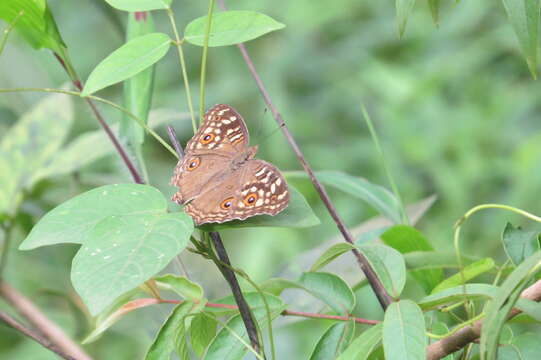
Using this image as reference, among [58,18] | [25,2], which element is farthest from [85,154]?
[58,18]

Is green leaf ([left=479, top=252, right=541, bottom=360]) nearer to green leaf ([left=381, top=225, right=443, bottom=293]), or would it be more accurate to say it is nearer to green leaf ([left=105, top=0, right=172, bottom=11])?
green leaf ([left=381, top=225, right=443, bottom=293])

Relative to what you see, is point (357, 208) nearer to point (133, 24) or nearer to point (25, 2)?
point (133, 24)

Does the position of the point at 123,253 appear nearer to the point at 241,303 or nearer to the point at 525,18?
the point at 241,303

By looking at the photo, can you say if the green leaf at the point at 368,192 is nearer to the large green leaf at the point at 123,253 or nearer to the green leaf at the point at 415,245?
the green leaf at the point at 415,245

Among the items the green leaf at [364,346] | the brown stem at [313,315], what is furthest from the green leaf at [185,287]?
the green leaf at [364,346]

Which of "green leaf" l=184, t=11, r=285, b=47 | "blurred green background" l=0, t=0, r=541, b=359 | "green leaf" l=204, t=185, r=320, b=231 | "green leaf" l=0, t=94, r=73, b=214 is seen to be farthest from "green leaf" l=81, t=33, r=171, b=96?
"blurred green background" l=0, t=0, r=541, b=359

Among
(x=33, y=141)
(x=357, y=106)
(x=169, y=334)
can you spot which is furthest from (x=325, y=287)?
(x=357, y=106)
